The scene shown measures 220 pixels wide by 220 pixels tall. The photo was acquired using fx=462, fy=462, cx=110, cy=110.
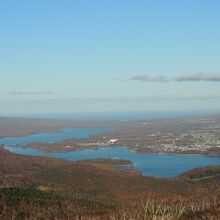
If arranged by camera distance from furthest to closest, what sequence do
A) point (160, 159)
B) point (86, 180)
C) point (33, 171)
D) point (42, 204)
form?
1. point (160, 159)
2. point (33, 171)
3. point (86, 180)
4. point (42, 204)

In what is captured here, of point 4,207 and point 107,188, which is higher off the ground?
point 4,207

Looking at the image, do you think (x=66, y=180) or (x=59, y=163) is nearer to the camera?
(x=66, y=180)

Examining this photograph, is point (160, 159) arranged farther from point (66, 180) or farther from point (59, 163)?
point (66, 180)

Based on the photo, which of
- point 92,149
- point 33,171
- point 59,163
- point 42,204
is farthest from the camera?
point 92,149

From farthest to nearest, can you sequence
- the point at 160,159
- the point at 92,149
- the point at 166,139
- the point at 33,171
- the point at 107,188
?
1. the point at 166,139
2. the point at 92,149
3. the point at 160,159
4. the point at 33,171
5. the point at 107,188

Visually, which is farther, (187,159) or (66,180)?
(187,159)

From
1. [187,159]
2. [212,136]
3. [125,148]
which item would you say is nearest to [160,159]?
[187,159]

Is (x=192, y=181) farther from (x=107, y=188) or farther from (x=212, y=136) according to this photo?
(x=212, y=136)

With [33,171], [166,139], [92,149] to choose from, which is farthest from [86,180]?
[166,139]

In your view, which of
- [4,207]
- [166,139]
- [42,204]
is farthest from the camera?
[166,139]
